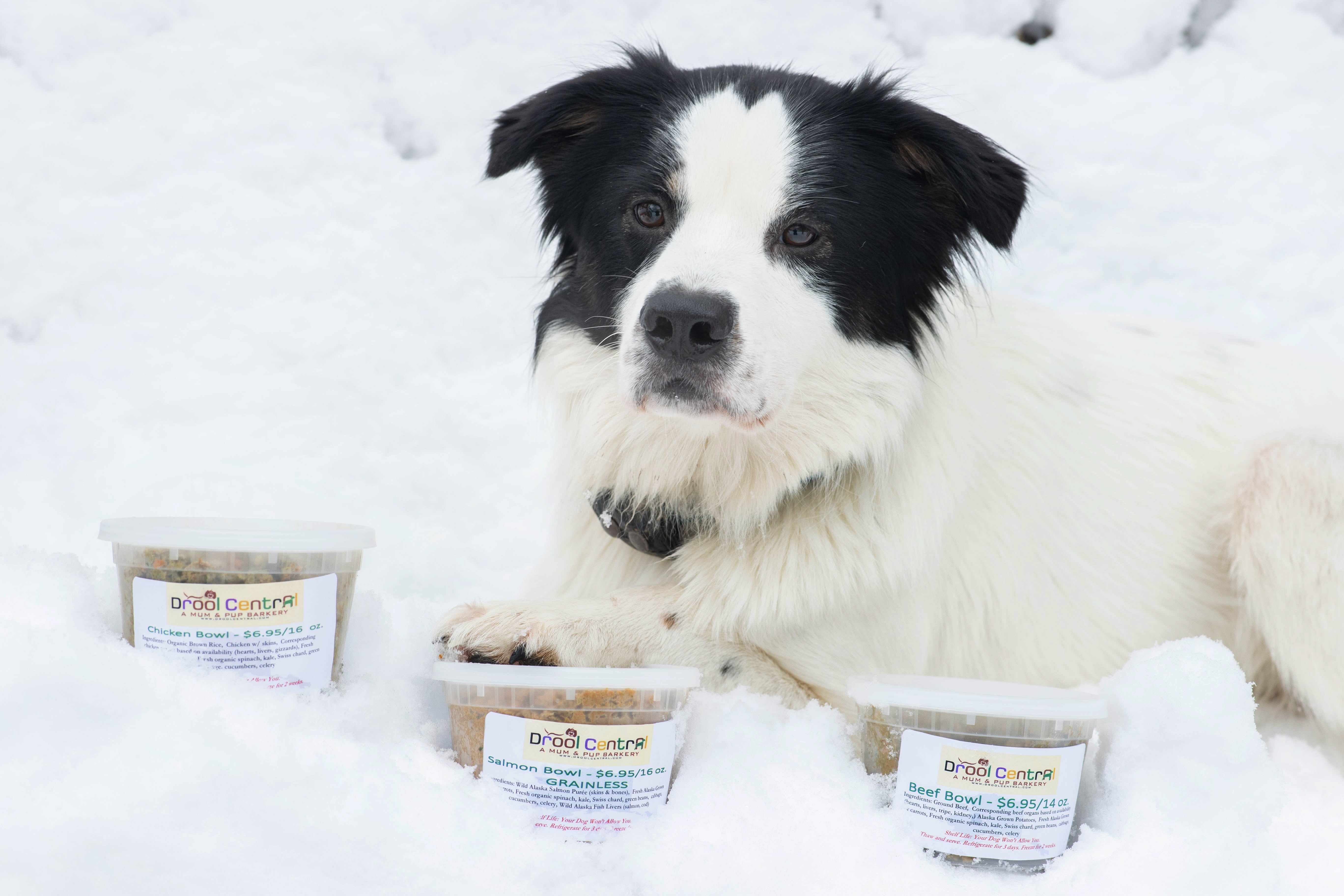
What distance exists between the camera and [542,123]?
7.81 feet

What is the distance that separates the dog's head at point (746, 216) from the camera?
2021 millimetres

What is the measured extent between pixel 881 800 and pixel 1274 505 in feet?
4.20

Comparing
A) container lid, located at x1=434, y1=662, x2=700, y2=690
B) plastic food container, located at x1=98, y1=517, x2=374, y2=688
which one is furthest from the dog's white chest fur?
plastic food container, located at x1=98, y1=517, x2=374, y2=688

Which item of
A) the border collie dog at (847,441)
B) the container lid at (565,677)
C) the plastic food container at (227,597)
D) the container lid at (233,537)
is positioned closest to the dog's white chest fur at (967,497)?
the border collie dog at (847,441)

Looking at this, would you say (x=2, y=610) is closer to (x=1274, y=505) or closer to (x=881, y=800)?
(x=881, y=800)

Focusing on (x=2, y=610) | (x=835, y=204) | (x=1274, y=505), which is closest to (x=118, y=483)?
(x=2, y=610)

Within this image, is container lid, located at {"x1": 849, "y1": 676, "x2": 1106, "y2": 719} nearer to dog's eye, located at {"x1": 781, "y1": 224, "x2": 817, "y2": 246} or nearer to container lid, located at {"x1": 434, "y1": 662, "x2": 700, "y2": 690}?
container lid, located at {"x1": 434, "y1": 662, "x2": 700, "y2": 690}

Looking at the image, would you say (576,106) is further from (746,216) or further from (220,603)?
(220,603)

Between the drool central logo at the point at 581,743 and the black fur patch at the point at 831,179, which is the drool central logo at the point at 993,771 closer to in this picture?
the drool central logo at the point at 581,743

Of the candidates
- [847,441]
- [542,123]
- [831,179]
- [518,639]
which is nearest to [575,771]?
[518,639]

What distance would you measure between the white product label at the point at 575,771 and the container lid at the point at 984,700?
1.29ft

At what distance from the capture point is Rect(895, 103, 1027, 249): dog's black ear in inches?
87.7

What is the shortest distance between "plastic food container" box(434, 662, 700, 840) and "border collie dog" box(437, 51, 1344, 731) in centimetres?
24

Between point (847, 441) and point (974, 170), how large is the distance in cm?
62
